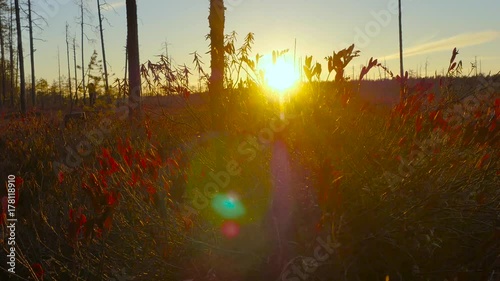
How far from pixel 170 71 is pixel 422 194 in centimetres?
262

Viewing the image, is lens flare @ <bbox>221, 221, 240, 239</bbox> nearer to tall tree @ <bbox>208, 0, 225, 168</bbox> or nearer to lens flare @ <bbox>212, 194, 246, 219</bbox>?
lens flare @ <bbox>212, 194, 246, 219</bbox>

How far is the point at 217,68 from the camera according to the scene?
5.09 m

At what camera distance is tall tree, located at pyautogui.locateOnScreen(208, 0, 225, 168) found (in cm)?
452

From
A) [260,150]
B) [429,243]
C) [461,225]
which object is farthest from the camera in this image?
[260,150]

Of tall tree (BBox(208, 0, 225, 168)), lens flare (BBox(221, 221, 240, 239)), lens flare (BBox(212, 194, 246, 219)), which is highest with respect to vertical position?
tall tree (BBox(208, 0, 225, 168))

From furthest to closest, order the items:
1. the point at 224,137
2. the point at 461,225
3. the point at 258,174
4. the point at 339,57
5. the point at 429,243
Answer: the point at 224,137 < the point at 258,174 < the point at 461,225 < the point at 429,243 < the point at 339,57

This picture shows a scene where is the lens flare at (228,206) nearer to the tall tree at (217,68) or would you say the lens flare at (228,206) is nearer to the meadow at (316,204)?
the meadow at (316,204)

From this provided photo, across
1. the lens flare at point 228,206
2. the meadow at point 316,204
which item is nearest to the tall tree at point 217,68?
the lens flare at point 228,206

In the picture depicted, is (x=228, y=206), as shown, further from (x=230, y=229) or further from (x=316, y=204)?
(x=316, y=204)

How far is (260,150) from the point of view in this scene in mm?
3385

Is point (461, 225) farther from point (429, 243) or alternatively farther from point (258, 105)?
point (258, 105)

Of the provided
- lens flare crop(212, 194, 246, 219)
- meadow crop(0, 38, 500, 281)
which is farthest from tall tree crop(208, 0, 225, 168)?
meadow crop(0, 38, 500, 281)

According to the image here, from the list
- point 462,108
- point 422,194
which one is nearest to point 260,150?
point 422,194

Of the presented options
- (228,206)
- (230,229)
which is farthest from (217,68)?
(230,229)
